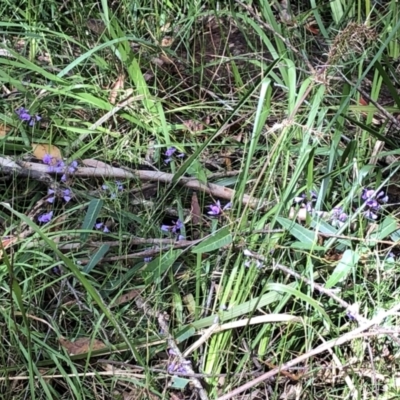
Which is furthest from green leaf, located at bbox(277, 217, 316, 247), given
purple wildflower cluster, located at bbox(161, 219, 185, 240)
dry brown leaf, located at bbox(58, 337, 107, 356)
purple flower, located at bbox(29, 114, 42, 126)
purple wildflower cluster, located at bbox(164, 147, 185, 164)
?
purple flower, located at bbox(29, 114, 42, 126)

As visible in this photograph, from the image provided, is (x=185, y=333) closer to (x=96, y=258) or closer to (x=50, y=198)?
(x=96, y=258)

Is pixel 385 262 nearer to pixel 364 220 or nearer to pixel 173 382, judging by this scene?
pixel 364 220

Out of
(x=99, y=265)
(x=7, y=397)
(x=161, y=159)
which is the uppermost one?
(x=161, y=159)

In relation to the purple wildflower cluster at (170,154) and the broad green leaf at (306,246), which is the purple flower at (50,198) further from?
the broad green leaf at (306,246)

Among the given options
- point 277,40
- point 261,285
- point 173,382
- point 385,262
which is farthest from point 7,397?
point 277,40

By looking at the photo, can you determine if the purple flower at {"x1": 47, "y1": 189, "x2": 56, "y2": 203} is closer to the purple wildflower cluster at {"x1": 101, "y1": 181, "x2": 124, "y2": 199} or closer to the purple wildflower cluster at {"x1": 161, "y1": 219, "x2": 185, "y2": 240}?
the purple wildflower cluster at {"x1": 101, "y1": 181, "x2": 124, "y2": 199}

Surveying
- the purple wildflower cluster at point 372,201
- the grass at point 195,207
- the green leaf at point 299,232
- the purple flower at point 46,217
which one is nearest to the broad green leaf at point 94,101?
the grass at point 195,207
